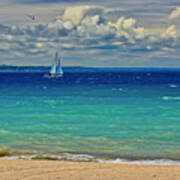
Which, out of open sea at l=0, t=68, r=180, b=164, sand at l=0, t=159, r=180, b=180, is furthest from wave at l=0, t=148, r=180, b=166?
sand at l=0, t=159, r=180, b=180

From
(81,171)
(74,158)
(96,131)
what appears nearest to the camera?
(81,171)

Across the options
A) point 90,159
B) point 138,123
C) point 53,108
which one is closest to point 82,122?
point 138,123

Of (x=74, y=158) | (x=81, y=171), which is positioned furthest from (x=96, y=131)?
(x=81, y=171)

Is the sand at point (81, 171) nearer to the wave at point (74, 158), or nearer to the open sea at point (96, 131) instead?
the wave at point (74, 158)

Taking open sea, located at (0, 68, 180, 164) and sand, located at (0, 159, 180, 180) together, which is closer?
sand, located at (0, 159, 180, 180)

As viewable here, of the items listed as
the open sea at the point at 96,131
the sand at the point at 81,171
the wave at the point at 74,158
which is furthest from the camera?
the open sea at the point at 96,131

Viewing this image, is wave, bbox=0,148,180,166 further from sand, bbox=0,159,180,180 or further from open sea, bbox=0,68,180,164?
sand, bbox=0,159,180,180

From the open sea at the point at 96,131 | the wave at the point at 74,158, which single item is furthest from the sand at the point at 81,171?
the open sea at the point at 96,131

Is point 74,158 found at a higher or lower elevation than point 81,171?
lower

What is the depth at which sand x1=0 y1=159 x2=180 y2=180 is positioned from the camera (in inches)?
496

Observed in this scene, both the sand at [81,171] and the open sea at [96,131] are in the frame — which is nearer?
the sand at [81,171]

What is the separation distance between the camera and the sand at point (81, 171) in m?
12.6

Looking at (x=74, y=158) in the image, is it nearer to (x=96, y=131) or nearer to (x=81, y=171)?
(x=81, y=171)

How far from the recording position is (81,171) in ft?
43.9
